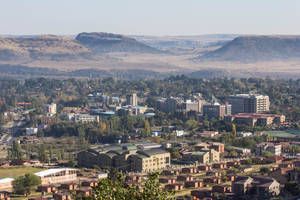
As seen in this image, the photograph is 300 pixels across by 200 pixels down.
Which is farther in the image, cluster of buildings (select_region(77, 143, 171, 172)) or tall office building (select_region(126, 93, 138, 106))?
tall office building (select_region(126, 93, 138, 106))

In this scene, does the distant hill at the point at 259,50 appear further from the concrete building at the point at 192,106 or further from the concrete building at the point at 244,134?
the concrete building at the point at 244,134

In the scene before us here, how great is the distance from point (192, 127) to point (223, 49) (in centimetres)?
12765

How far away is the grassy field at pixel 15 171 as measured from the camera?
90.3ft

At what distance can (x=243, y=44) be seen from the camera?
170m

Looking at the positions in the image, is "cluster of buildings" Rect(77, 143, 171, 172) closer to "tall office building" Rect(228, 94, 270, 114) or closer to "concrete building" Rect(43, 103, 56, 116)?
"tall office building" Rect(228, 94, 270, 114)

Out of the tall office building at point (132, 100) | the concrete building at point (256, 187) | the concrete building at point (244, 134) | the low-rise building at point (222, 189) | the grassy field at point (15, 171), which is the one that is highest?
the concrete building at point (256, 187)

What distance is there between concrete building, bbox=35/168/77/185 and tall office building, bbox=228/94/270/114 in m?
27.6

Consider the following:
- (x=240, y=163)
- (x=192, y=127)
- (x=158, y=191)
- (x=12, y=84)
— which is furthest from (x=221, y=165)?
(x=12, y=84)

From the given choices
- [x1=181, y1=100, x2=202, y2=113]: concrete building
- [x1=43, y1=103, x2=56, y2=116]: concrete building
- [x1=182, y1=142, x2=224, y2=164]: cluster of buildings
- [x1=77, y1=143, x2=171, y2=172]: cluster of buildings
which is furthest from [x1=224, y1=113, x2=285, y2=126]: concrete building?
[x1=77, y1=143, x2=171, y2=172]: cluster of buildings

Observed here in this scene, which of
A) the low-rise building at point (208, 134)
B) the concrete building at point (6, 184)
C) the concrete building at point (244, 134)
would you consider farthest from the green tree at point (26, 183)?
the concrete building at point (244, 134)

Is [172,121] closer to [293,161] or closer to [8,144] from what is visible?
[8,144]

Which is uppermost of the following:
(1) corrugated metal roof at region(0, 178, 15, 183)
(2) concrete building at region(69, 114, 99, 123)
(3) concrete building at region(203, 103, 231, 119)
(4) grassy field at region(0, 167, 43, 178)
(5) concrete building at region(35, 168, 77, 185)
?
(1) corrugated metal roof at region(0, 178, 15, 183)

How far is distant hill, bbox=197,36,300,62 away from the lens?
16275cm

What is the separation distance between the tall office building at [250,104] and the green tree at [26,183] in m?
29.9
